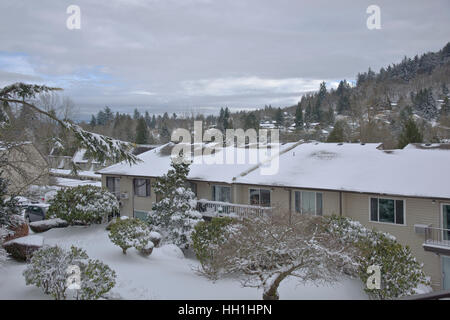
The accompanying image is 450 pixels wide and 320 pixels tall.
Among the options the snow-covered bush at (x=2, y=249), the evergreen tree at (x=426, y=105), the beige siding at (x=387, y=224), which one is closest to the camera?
the snow-covered bush at (x=2, y=249)

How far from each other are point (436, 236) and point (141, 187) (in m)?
17.0

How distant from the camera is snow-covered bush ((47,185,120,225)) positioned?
17.6 metres

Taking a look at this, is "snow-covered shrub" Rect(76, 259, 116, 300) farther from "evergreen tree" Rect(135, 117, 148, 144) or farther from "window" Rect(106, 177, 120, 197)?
"evergreen tree" Rect(135, 117, 148, 144)

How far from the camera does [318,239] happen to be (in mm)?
10594

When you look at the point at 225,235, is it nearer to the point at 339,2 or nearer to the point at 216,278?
the point at 216,278

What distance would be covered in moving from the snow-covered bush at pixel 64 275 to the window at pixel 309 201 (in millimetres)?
11426

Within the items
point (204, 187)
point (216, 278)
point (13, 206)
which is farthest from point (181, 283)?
point (204, 187)

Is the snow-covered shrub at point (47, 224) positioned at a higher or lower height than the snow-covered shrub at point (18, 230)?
lower

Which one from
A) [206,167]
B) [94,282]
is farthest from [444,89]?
[94,282]

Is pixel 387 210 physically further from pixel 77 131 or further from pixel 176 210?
pixel 77 131

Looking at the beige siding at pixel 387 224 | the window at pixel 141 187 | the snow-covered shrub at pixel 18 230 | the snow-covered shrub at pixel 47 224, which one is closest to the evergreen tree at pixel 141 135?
the window at pixel 141 187

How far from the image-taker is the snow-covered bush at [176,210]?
1692 cm

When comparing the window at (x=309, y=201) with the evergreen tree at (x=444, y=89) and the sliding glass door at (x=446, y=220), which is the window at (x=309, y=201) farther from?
the evergreen tree at (x=444, y=89)

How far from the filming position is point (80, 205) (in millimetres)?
17672
